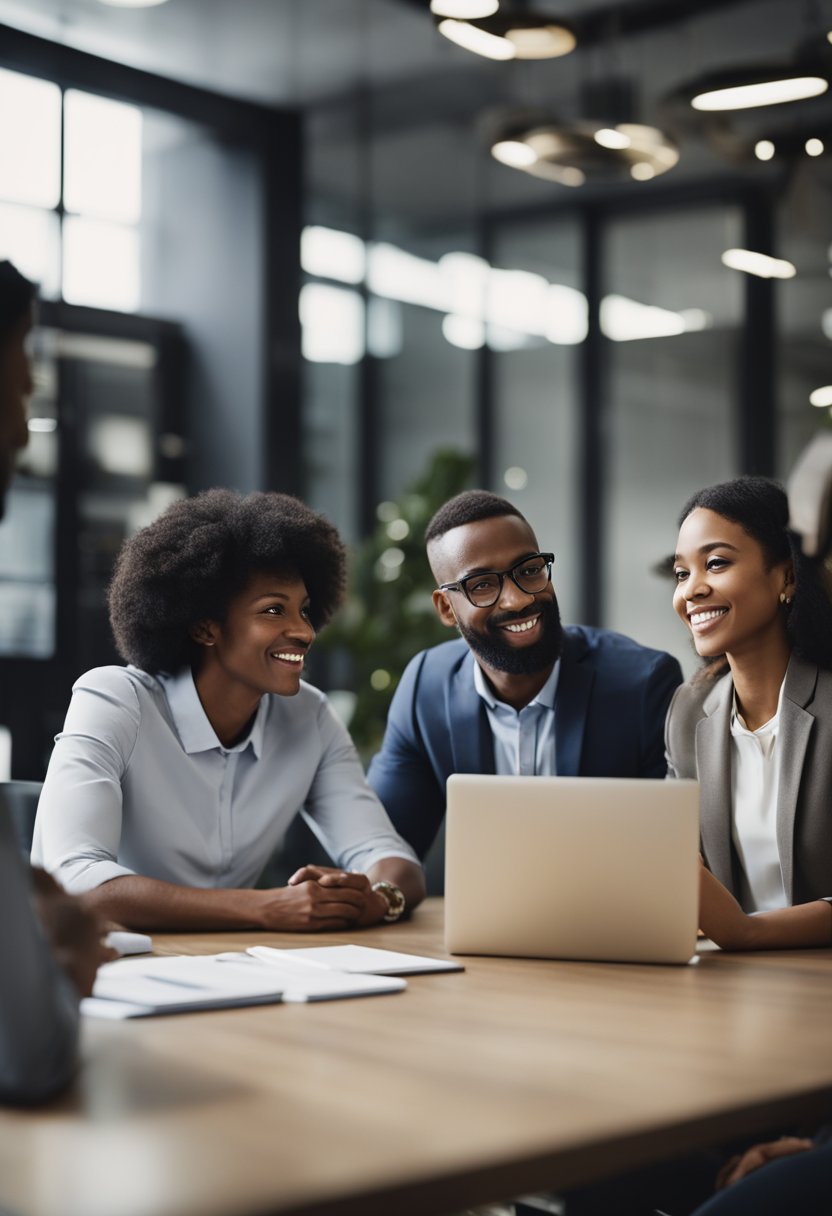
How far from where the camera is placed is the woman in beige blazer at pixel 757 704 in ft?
7.80

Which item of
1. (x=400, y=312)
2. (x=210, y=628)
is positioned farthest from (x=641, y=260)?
(x=210, y=628)

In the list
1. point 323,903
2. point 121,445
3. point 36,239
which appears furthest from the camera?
point 121,445

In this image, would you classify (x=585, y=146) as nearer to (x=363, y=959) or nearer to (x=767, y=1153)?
(x=363, y=959)

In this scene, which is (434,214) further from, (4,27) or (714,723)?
(714,723)

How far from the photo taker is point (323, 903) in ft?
7.79


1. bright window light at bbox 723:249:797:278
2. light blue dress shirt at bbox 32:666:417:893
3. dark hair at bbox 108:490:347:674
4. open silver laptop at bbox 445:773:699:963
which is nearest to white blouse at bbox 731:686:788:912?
open silver laptop at bbox 445:773:699:963

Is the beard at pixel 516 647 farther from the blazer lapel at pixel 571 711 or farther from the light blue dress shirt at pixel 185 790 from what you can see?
the light blue dress shirt at pixel 185 790

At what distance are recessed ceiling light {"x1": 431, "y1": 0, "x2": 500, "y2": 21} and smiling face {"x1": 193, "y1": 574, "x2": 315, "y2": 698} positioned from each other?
1813mm

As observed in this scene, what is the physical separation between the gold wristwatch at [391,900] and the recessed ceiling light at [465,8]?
2.42 m

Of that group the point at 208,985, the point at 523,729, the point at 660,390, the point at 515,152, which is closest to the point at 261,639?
the point at 523,729

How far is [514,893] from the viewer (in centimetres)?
207

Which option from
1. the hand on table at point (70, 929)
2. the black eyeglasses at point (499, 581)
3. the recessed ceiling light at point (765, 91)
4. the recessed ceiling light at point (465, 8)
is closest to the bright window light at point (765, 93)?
the recessed ceiling light at point (765, 91)

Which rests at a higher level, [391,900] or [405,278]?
[405,278]

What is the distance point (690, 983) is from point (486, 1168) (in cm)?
89
